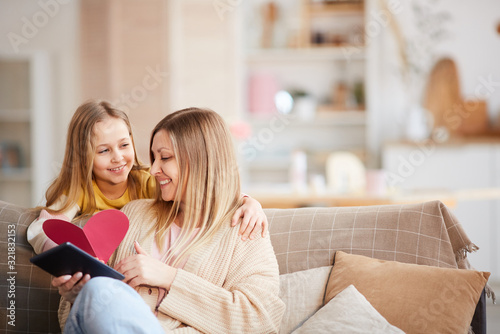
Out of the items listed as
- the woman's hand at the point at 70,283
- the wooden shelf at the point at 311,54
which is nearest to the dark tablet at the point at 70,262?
the woman's hand at the point at 70,283

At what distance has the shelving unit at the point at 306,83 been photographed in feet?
16.1

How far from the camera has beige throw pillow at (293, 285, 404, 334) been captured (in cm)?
153

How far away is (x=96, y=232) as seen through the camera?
1562 mm

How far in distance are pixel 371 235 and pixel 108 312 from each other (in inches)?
35.5

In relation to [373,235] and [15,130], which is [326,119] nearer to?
[15,130]

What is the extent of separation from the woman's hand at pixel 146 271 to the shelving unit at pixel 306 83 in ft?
11.3

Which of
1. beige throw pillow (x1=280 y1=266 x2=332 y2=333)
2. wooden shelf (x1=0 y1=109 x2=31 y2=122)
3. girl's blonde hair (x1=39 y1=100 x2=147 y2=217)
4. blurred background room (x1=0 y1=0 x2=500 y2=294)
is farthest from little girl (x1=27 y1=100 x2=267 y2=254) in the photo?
wooden shelf (x1=0 y1=109 x2=31 y2=122)

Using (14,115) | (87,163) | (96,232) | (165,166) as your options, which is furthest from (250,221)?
(14,115)

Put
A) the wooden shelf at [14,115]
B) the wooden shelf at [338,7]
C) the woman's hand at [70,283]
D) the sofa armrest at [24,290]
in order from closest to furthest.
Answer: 1. the woman's hand at [70,283]
2. the sofa armrest at [24,290]
3. the wooden shelf at [14,115]
4. the wooden shelf at [338,7]

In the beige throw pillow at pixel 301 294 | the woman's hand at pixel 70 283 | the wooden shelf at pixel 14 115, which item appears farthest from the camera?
the wooden shelf at pixel 14 115

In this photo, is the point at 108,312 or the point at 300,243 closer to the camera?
the point at 108,312

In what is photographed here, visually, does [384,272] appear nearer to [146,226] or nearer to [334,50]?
[146,226]

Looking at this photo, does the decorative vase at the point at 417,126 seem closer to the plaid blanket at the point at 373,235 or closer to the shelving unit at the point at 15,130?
the plaid blanket at the point at 373,235

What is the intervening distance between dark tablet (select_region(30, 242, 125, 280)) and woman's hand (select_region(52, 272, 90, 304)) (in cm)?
1
